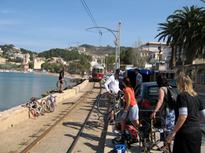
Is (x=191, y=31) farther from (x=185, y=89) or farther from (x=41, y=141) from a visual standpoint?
(x=185, y=89)

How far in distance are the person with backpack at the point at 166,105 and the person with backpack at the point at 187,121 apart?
10.7 ft

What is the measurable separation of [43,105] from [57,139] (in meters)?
8.40

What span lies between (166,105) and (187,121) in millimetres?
3981

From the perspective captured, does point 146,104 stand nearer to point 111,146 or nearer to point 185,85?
point 111,146

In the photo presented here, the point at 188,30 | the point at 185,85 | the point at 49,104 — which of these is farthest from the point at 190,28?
the point at 185,85

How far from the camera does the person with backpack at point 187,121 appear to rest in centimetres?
623

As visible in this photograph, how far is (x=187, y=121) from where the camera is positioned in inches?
247

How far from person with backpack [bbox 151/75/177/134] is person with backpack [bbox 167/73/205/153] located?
10.7 feet

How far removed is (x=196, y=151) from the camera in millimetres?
6270

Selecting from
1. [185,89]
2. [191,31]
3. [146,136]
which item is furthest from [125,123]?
[191,31]

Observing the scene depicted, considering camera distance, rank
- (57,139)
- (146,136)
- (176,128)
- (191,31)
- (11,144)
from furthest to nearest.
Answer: (191,31) < (57,139) < (11,144) < (146,136) < (176,128)

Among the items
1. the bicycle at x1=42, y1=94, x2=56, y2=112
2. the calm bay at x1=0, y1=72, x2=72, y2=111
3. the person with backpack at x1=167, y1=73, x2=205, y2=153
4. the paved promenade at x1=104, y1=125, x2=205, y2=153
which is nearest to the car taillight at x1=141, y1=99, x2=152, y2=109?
the paved promenade at x1=104, y1=125, x2=205, y2=153

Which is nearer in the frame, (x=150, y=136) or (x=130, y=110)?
(x=150, y=136)

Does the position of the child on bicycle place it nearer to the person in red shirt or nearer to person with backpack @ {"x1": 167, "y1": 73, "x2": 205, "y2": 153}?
the person in red shirt
